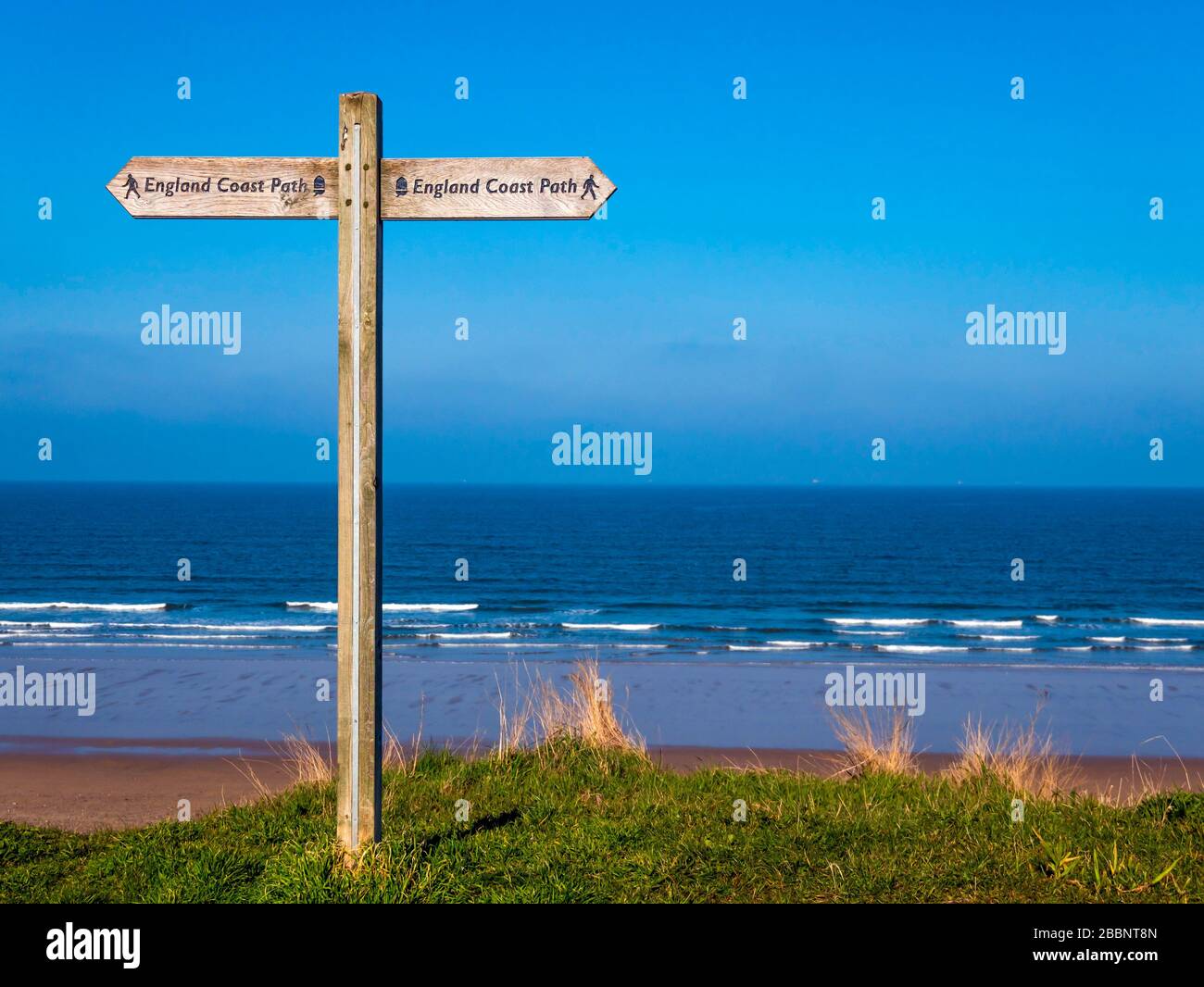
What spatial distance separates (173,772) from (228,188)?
850 centimetres

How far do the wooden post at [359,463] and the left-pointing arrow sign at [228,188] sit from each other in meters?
0.18

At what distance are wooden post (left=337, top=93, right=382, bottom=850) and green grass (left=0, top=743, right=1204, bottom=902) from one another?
0.37 meters

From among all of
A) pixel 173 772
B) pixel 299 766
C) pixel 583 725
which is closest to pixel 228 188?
pixel 299 766

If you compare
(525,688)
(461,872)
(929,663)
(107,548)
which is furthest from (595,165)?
→ (107,548)

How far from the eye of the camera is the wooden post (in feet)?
15.4

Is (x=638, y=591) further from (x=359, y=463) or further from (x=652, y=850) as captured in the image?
(x=359, y=463)

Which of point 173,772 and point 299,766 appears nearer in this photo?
point 299,766

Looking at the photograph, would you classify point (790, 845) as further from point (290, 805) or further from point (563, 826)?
point (290, 805)

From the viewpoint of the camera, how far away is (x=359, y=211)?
4.80 m

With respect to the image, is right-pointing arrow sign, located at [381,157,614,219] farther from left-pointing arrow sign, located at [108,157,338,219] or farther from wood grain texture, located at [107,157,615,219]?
left-pointing arrow sign, located at [108,157,338,219]

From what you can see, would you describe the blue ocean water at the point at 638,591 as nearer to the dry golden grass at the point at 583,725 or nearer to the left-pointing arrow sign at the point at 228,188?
the dry golden grass at the point at 583,725

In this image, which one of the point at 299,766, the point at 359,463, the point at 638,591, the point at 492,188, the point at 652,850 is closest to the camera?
the point at 359,463

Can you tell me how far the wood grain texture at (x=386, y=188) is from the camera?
487cm

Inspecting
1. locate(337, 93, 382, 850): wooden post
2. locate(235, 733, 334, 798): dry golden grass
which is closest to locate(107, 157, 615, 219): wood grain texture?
locate(337, 93, 382, 850): wooden post
